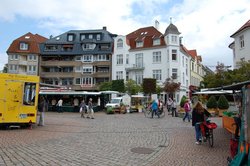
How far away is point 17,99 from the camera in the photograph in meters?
15.0

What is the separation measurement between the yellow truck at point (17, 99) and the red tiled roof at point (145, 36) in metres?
40.0

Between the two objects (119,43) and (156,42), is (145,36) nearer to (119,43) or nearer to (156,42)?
(156,42)

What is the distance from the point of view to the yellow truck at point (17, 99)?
14.7 m

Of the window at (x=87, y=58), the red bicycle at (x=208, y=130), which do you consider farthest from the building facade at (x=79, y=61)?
the red bicycle at (x=208, y=130)

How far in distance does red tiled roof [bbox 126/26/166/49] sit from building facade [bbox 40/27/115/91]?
5.02 meters

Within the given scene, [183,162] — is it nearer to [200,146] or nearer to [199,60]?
[200,146]

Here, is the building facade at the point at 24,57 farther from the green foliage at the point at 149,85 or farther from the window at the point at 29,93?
the window at the point at 29,93

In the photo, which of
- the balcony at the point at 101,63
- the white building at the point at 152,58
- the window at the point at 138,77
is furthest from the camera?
the balcony at the point at 101,63

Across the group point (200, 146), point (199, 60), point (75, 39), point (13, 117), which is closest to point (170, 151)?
point (200, 146)

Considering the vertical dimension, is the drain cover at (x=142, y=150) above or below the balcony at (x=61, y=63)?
below

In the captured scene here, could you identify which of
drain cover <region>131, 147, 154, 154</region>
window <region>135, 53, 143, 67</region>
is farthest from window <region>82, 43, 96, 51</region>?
drain cover <region>131, 147, 154, 154</region>

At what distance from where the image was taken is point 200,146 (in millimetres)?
10297

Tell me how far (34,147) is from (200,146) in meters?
6.30

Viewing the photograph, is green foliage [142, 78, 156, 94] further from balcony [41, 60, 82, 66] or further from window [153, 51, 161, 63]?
balcony [41, 60, 82, 66]
